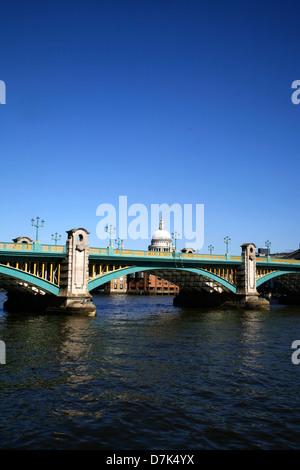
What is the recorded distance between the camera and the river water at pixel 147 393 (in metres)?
15.6

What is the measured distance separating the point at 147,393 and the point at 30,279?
39.7 meters

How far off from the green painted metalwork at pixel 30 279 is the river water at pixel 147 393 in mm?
18015

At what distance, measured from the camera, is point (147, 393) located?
69.8ft

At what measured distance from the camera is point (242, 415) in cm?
1812

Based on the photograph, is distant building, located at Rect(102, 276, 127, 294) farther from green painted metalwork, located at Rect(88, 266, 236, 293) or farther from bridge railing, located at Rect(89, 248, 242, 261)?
green painted metalwork, located at Rect(88, 266, 236, 293)

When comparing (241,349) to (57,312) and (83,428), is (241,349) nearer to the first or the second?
(83,428)

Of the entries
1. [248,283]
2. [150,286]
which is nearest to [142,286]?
[150,286]

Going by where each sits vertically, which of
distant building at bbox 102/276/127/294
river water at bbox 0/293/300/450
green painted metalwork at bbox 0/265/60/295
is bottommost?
river water at bbox 0/293/300/450

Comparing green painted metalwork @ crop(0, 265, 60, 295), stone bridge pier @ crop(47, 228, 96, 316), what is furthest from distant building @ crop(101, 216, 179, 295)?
green painted metalwork @ crop(0, 265, 60, 295)

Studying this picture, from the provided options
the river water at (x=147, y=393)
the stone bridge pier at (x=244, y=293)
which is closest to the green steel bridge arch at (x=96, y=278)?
the stone bridge pier at (x=244, y=293)

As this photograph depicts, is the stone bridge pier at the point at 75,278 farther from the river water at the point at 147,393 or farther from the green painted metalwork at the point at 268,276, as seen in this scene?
the green painted metalwork at the point at 268,276

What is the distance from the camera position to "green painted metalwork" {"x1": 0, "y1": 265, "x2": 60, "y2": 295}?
184ft

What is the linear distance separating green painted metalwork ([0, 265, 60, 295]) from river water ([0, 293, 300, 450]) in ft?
59.1

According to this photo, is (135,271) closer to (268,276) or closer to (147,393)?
(268,276)
